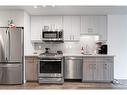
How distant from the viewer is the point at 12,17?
5430 millimetres

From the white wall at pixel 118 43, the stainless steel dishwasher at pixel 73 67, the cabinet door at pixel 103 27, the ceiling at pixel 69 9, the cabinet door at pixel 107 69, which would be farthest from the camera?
the white wall at pixel 118 43

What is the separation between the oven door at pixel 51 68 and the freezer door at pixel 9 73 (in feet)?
2.17

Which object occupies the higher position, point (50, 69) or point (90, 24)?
point (90, 24)

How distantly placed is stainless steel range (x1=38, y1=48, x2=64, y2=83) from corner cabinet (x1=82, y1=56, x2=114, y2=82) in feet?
2.58

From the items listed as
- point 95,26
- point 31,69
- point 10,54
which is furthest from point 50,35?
point 95,26

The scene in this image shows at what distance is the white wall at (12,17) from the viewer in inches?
213

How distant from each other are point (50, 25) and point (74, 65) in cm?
155

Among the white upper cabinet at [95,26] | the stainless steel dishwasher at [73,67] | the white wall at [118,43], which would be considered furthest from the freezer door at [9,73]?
the white wall at [118,43]

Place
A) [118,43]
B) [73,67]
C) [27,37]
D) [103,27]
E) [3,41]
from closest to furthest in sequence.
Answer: [3,41]
[73,67]
[27,37]
[103,27]
[118,43]

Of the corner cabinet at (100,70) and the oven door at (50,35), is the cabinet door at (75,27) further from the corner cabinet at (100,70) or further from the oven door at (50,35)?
the corner cabinet at (100,70)

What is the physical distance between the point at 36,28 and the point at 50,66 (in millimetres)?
1455

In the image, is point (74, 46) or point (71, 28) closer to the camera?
point (71, 28)

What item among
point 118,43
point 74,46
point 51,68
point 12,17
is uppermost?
point 12,17

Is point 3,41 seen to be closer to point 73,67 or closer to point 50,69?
point 50,69
